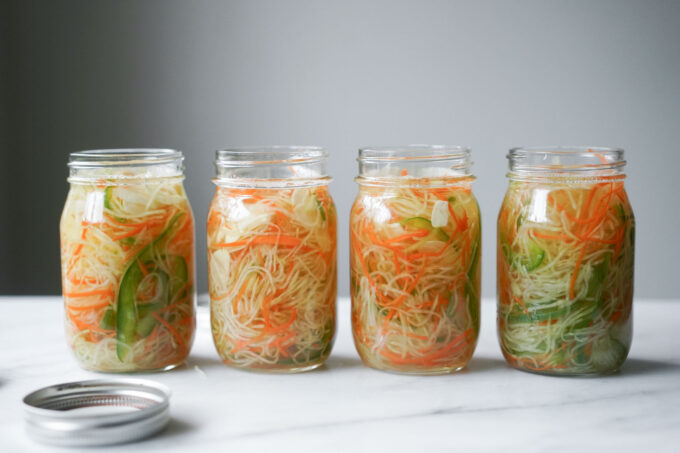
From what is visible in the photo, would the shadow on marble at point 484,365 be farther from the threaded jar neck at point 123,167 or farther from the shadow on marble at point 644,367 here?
the threaded jar neck at point 123,167

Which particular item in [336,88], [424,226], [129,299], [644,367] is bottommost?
[644,367]

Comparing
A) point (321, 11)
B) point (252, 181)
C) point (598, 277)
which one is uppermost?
point (321, 11)

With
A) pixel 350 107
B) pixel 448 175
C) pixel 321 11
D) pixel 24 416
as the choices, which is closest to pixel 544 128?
pixel 350 107

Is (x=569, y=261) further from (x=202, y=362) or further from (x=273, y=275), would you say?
(x=202, y=362)

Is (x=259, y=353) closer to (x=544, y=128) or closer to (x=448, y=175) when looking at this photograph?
(x=448, y=175)

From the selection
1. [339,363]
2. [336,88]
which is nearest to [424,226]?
[339,363]

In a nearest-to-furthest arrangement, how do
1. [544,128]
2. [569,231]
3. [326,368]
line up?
[569,231], [326,368], [544,128]

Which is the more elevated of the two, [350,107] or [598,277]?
[350,107]

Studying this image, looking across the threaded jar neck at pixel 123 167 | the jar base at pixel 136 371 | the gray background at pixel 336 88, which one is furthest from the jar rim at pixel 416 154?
the gray background at pixel 336 88
